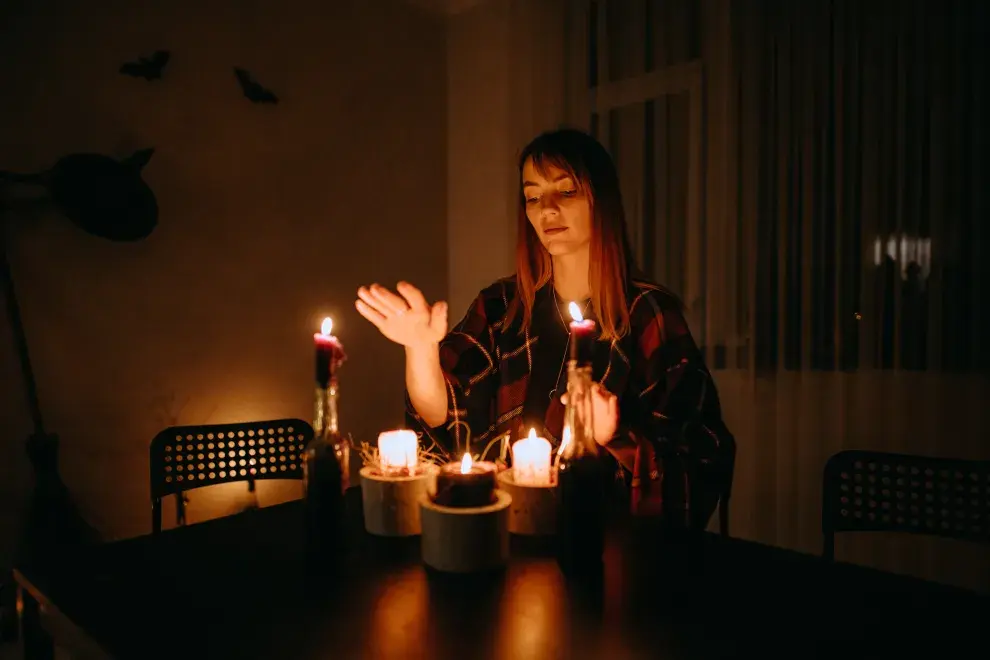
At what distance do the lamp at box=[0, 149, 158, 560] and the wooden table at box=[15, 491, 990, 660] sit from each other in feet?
3.72

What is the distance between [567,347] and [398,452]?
28.1 inches

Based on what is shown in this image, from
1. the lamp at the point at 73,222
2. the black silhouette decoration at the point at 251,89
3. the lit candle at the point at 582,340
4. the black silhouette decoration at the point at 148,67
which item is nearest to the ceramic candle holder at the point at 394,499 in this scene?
the lit candle at the point at 582,340

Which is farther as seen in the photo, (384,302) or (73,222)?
(73,222)

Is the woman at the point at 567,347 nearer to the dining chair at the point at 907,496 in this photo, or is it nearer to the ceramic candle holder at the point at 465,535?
the dining chair at the point at 907,496

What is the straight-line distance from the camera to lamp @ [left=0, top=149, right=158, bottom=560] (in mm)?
1782

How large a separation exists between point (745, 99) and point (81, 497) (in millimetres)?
2488

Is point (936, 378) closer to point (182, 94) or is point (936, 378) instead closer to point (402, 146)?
point (402, 146)

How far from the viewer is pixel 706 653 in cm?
62

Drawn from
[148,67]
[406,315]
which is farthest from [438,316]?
[148,67]

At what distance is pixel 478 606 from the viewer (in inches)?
28.0

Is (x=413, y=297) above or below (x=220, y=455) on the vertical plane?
above

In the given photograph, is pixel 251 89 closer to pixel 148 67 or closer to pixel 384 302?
pixel 148 67

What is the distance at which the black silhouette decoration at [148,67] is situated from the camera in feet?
6.86

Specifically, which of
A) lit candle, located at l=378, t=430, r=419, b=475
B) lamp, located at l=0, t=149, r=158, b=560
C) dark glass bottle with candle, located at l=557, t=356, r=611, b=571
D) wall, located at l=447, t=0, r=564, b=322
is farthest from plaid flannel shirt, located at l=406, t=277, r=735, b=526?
wall, located at l=447, t=0, r=564, b=322
